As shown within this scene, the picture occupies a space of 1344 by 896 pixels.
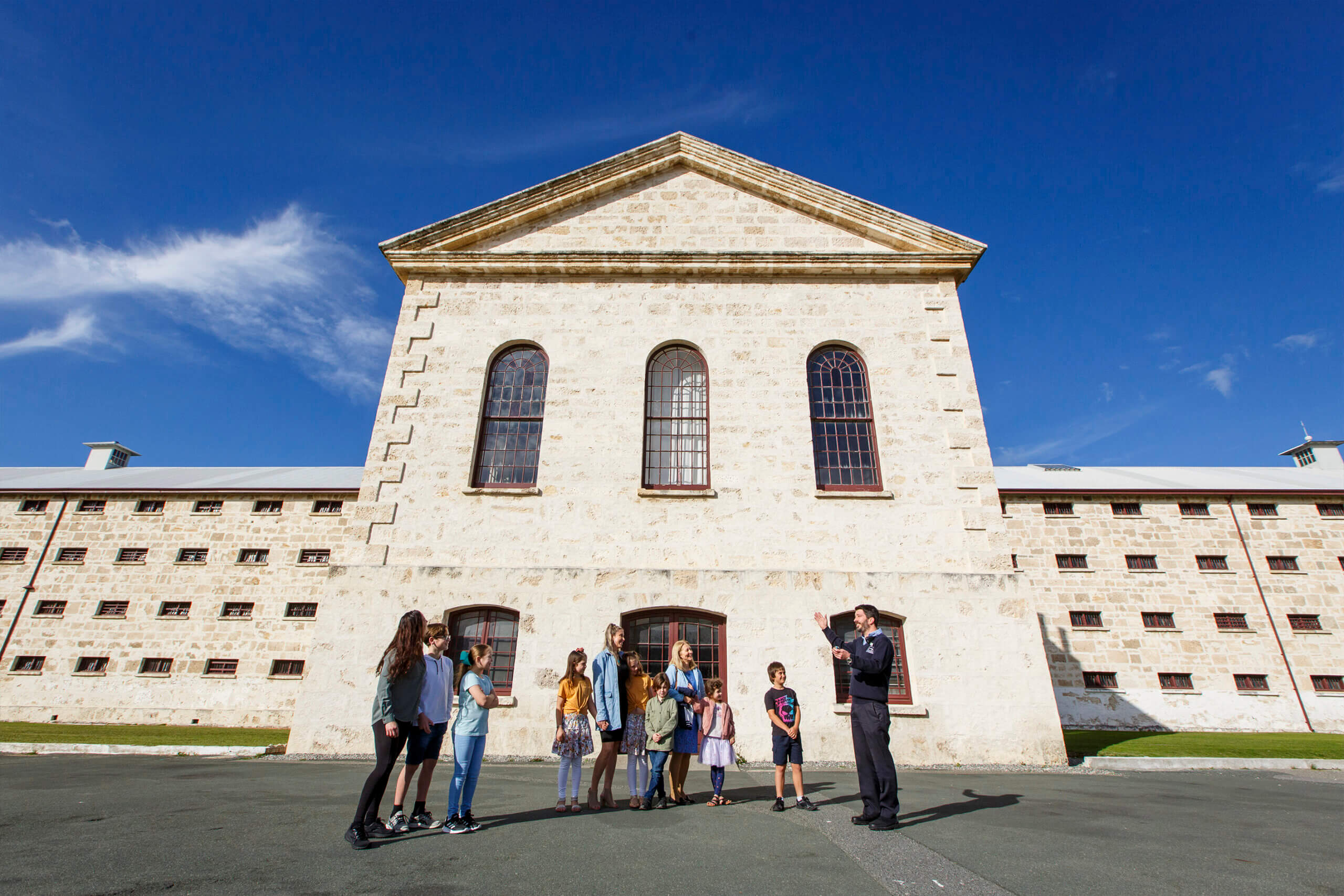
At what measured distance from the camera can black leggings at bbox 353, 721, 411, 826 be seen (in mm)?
4492

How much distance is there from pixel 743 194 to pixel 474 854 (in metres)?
13.0

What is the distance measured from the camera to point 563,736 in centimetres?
595

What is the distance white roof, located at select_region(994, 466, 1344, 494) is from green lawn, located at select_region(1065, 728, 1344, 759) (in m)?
7.79

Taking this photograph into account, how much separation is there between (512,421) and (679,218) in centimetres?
574

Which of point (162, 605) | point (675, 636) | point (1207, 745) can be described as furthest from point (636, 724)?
point (162, 605)

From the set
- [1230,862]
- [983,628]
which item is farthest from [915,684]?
[1230,862]

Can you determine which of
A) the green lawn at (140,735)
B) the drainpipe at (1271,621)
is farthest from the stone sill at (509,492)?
the drainpipe at (1271,621)

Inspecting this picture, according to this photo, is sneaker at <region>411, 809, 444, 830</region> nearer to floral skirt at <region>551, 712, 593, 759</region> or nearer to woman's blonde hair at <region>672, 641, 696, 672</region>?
floral skirt at <region>551, 712, 593, 759</region>

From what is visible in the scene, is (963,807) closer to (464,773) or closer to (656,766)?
(656,766)

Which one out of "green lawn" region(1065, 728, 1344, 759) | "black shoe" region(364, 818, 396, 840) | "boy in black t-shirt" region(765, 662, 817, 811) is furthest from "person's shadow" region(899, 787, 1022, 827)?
"green lawn" region(1065, 728, 1344, 759)

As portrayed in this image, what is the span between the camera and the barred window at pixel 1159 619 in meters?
20.2

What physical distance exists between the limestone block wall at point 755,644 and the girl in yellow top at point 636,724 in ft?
12.2

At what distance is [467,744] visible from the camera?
5117 millimetres

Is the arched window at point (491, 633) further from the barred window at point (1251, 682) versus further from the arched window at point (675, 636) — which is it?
the barred window at point (1251, 682)
